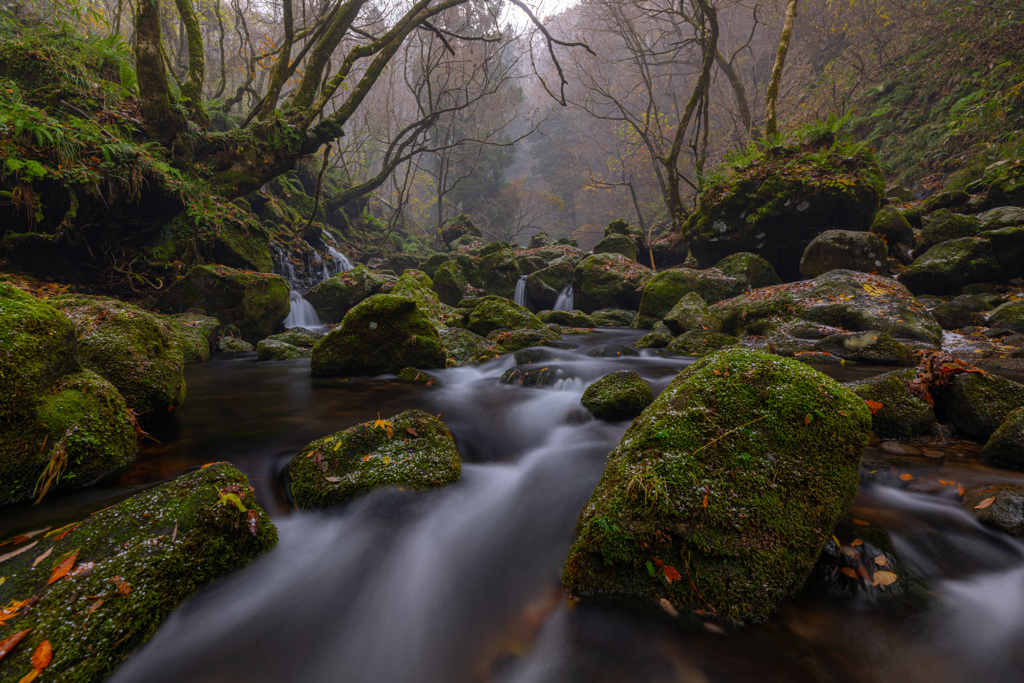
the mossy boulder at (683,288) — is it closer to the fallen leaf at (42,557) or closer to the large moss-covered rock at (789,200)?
the large moss-covered rock at (789,200)

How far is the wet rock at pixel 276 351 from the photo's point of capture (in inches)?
306

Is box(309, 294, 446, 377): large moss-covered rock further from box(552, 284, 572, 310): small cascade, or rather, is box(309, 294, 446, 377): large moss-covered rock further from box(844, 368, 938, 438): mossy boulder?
box(552, 284, 572, 310): small cascade

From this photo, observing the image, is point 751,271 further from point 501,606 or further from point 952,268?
point 501,606

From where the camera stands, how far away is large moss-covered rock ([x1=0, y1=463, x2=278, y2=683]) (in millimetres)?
1506

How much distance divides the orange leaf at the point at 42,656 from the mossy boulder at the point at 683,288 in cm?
1055

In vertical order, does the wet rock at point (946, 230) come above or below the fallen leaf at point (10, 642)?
above

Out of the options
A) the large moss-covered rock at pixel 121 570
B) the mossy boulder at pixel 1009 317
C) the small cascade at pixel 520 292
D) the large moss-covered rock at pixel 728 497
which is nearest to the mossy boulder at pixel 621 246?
the small cascade at pixel 520 292

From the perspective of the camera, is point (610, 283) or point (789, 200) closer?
point (789, 200)

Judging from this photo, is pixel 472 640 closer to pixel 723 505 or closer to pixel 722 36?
pixel 723 505

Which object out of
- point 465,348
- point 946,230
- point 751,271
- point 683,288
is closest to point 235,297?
point 465,348

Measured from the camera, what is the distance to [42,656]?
4.70 ft

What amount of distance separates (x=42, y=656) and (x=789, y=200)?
13.1 meters

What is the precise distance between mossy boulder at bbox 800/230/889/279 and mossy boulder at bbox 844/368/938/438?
704 centimetres

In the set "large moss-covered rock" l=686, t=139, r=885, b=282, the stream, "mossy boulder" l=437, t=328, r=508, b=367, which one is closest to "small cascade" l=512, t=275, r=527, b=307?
"large moss-covered rock" l=686, t=139, r=885, b=282
